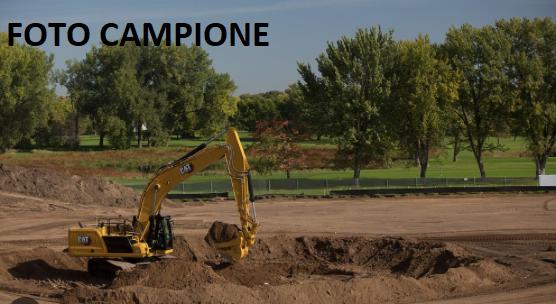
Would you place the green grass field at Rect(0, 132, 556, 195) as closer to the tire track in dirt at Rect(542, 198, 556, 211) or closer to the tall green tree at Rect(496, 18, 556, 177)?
the tall green tree at Rect(496, 18, 556, 177)

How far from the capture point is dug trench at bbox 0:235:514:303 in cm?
1825

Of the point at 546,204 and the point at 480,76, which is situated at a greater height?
the point at 480,76

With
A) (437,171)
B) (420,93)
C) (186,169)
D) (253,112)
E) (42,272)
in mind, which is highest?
(253,112)

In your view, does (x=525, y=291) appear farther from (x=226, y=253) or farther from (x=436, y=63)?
(x=436, y=63)

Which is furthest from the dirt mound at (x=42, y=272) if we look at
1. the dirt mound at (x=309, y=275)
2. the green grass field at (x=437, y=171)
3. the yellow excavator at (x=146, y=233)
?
the green grass field at (x=437, y=171)

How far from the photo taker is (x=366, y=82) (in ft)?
194

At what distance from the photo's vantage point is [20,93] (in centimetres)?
8025

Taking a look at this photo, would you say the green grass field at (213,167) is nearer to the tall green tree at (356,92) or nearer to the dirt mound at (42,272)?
the tall green tree at (356,92)

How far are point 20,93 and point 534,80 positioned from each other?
5219cm

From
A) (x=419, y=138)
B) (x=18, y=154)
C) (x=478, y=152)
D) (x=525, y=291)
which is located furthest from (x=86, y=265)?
(x=18, y=154)

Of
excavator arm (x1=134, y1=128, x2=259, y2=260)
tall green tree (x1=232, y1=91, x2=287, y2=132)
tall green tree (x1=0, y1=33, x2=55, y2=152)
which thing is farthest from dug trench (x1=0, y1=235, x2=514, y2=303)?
tall green tree (x1=232, y1=91, x2=287, y2=132)

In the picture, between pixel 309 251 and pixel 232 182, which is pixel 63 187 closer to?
pixel 309 251

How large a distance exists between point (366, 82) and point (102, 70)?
45390 mm

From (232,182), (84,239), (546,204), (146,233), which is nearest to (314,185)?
(546,204)
